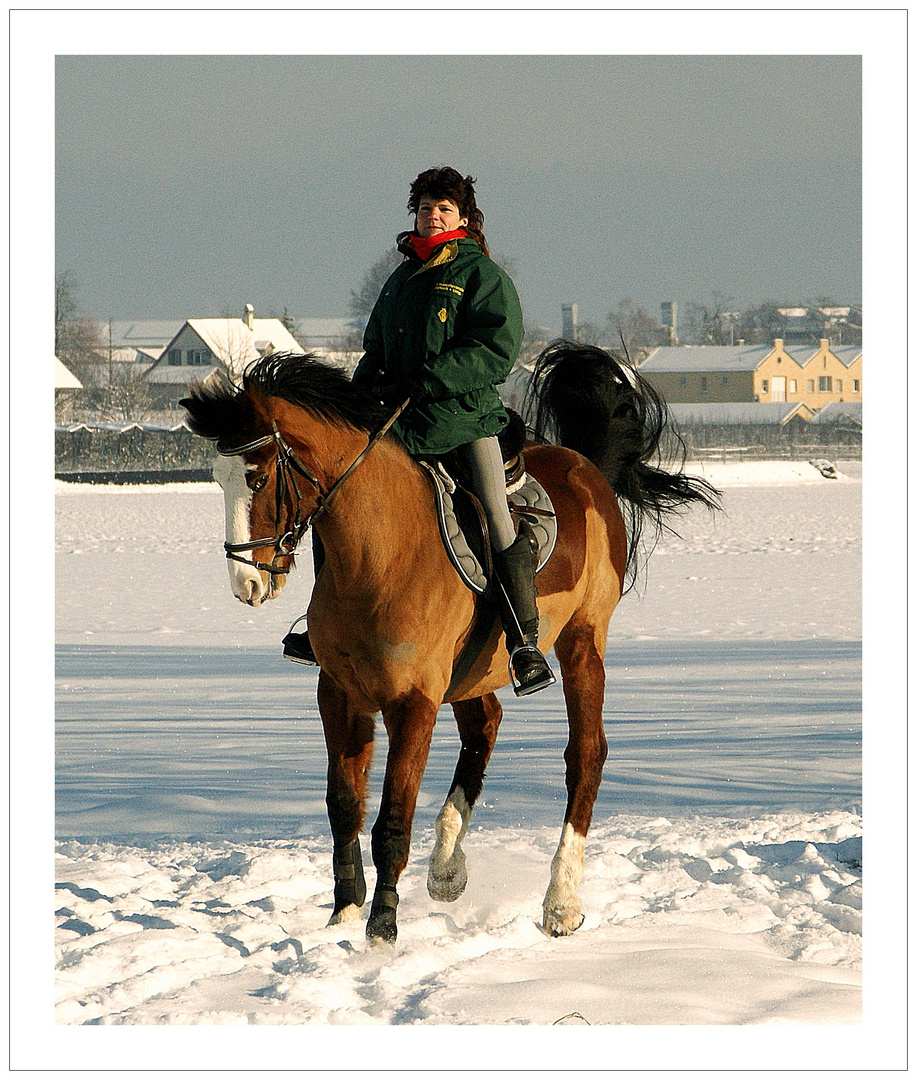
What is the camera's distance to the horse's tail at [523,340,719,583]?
6.85 metres

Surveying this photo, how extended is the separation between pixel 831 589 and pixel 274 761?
10.0 m

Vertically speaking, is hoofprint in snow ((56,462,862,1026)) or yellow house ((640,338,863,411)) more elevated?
yellow house ((640,338,863,411))

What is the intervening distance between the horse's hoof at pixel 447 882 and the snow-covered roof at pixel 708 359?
8109cm

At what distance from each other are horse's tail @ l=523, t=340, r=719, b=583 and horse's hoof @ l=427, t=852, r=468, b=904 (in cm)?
204

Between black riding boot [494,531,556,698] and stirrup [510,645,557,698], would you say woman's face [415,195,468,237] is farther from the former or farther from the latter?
stirrup [510,645,557,698]

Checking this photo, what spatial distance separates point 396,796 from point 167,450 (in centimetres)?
4660

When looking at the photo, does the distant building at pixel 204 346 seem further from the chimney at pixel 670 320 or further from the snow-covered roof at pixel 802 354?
the chimney at pixel 670 320

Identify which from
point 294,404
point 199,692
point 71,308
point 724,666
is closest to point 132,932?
point 294,404

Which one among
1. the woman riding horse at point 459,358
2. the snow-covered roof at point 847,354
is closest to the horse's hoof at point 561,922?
the woman riding horse at point 459,358

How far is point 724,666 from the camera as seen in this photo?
1094cm

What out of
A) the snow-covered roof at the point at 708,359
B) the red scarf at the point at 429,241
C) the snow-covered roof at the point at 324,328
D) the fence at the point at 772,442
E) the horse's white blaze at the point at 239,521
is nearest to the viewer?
A: the horse's white blaze at the point at 239,521

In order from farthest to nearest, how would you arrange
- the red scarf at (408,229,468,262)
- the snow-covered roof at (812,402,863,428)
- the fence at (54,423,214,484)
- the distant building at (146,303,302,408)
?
1. the snow-covered roof at (812,402,863,428)
2. the distant building at (146,303,302,408)
3. the fence at (54,423,214,484)
4. the red scarf at (408,229,468,262)

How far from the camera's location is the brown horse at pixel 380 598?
4.30m

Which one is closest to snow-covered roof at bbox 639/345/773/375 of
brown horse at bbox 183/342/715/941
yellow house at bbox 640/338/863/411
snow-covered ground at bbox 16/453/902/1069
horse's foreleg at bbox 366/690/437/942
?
yellow house at bbox 640/338/863/411
